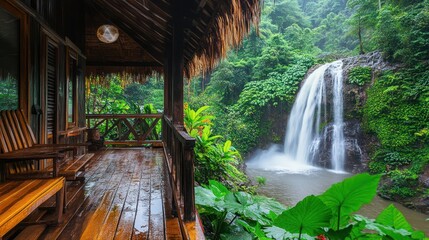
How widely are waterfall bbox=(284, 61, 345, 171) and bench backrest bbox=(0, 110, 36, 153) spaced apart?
36.1ft

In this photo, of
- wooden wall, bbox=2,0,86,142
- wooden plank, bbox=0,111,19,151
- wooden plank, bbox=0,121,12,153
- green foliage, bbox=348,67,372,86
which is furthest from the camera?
green foliage, bbox=348,67,372,86

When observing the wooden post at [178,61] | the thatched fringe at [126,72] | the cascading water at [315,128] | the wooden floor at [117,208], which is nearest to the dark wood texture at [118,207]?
the wooden floor at [117,208]

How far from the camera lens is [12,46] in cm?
325

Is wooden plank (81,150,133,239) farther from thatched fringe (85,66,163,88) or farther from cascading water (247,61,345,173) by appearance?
cascading water (247,61,345,173)

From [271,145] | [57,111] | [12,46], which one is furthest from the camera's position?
[271,145]

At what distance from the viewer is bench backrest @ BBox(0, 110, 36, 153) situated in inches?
111

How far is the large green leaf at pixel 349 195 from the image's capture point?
191cm

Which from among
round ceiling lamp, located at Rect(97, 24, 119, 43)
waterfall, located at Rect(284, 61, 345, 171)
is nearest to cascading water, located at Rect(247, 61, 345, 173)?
waterfall, located at Rect(284, 61, 345, 171)

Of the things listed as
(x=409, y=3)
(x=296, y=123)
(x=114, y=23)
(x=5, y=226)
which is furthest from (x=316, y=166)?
(x=5, y=226)

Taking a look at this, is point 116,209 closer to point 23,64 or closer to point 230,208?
point 230,208

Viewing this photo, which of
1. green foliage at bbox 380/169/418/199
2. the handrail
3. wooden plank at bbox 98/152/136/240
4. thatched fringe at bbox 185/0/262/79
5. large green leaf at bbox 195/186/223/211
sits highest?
thatched fringe at bbox 185/0/262/79

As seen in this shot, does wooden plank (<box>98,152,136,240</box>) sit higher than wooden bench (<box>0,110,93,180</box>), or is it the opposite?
wooden bench (<box>0,110,93,180</box>)

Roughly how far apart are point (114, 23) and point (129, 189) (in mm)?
4647

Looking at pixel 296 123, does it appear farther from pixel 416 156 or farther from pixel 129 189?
pixel 129 189
